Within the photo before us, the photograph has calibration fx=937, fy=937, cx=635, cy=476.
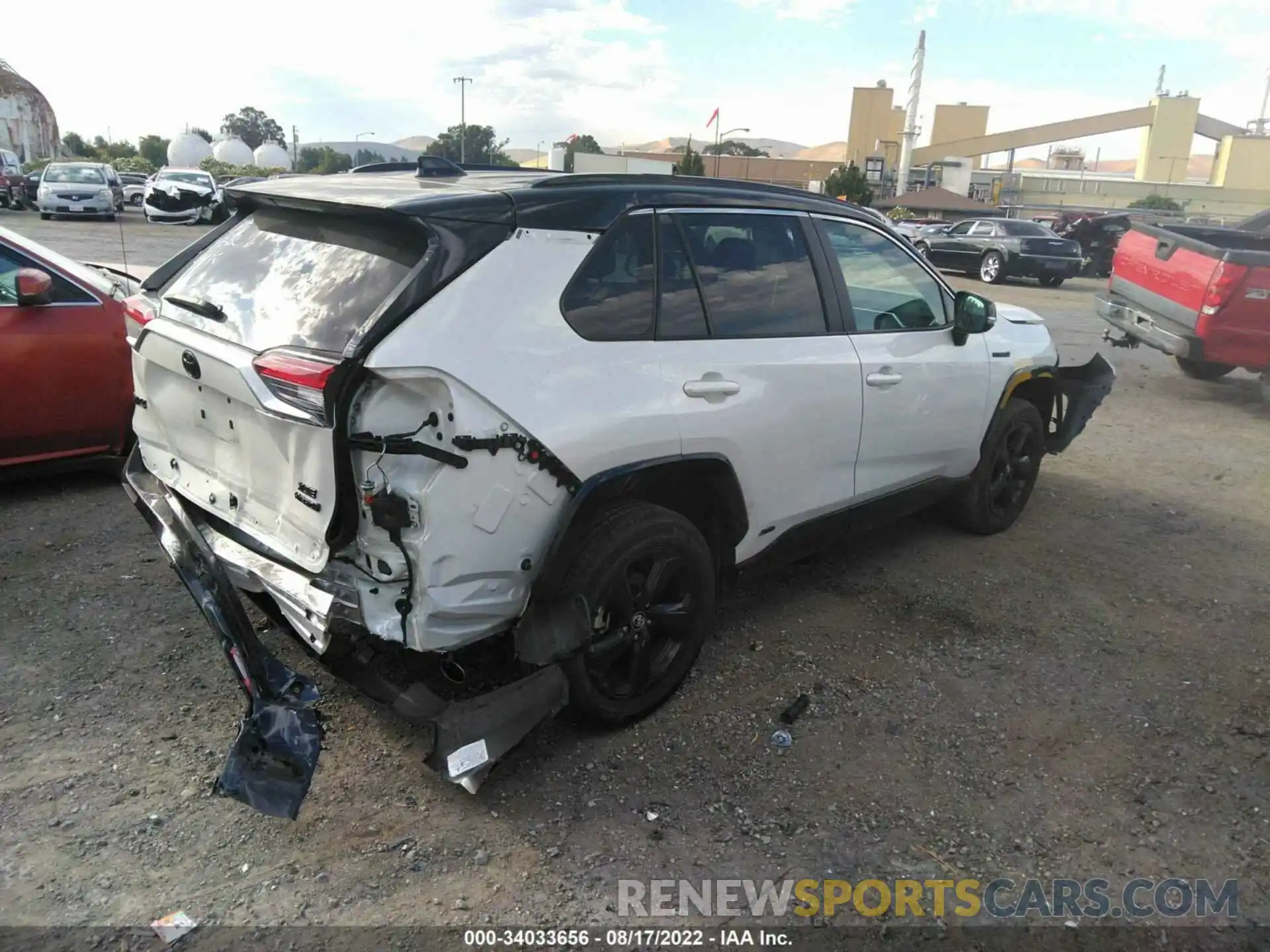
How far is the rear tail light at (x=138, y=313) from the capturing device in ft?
11.0

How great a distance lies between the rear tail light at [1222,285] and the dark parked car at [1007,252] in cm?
1206

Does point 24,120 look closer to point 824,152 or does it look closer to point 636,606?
point 824,152

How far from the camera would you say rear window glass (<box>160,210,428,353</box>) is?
8.86 feet

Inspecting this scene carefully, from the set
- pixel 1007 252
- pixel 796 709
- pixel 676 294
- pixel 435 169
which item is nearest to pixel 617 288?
pixel 676 294

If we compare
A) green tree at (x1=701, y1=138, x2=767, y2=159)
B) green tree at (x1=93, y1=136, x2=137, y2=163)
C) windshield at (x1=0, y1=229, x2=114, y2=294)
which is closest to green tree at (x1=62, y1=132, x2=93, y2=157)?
green tree at (x1=93, y1=136, x2=137, y2=163)

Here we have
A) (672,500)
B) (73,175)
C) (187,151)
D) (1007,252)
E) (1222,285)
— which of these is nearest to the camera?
(672,500)

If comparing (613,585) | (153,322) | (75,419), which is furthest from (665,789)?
(75,419)

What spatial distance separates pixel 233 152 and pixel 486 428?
9116 cm

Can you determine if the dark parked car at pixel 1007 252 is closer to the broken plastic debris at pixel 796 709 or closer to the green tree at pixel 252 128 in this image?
the broken plastic debris at pixel 796 709

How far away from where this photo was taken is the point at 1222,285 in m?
8.15

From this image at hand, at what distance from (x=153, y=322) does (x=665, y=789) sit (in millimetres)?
2336

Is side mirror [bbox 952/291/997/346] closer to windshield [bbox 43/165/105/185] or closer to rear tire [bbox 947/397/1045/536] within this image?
rear tire [bbox 947/397/1045/536]

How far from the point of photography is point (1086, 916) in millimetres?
2576

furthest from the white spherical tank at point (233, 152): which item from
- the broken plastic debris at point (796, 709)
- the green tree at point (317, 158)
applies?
the broken plastic debris at point (796, 709)
